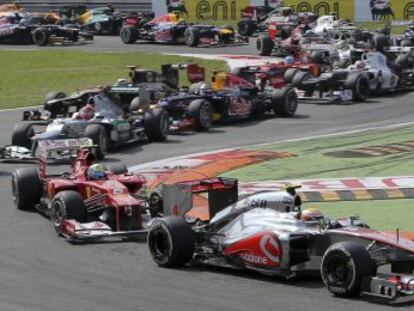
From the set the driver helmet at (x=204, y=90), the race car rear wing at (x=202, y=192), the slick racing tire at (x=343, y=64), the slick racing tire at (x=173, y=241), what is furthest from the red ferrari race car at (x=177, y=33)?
the slick racing tire at (x=173, y=241)

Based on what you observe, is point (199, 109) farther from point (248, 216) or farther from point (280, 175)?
point (248, 216)

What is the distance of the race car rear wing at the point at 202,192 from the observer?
1371cm

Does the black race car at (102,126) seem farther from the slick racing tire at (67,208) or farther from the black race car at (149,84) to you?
the slick racing tire at (67,208)

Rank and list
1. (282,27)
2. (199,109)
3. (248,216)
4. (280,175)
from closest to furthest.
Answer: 1. (248,216)
2. (280,175)
3. (199,109)
4. (282,27)

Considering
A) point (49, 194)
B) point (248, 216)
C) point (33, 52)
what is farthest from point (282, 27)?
point (248, 216)

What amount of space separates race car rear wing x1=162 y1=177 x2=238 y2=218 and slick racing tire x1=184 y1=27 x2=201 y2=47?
38676 millimetres

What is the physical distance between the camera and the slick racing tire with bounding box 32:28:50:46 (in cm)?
5628

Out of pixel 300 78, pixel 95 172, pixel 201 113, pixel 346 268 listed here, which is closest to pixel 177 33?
pixel 300 78

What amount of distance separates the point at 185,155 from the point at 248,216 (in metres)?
10.3

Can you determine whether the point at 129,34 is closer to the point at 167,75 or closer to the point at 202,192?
the point at 167,75

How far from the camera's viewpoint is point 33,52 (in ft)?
173

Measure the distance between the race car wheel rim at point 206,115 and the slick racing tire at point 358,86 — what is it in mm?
6818

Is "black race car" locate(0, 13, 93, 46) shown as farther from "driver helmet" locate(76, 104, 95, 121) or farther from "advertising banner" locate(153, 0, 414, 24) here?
"driver helmet" locate(76, 104, 95, 121)

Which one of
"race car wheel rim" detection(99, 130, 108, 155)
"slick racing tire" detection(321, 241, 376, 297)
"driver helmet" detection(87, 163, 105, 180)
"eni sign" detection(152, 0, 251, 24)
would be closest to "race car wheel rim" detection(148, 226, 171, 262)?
"slick racing tire" detection(321, 241, 376, 297)
